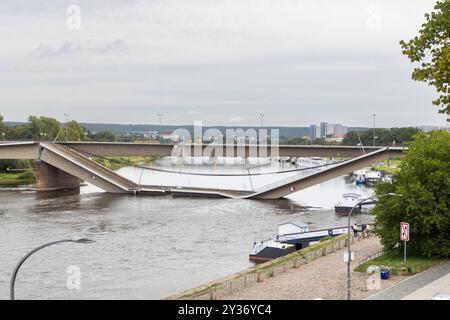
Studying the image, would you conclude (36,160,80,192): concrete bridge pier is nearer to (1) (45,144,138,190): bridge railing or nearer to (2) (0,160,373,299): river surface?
(2) (0,160,373,299): river surface

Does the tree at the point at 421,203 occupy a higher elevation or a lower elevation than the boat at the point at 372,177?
higher

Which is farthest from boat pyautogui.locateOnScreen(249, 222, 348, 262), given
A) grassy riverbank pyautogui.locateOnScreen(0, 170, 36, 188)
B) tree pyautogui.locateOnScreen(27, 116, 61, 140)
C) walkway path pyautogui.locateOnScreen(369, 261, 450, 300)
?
tree pyautogui.locateOnScreen(27, 116, 61, 140)

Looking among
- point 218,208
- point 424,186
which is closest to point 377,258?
point 424,186

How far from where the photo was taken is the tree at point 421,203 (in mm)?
34719

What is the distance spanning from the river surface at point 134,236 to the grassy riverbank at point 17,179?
14362 millimetres

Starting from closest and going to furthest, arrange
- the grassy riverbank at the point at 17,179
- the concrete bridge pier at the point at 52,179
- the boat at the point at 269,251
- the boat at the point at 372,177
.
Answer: the boat at the point at 269,251, the concrete bridge pier at the point at 52,179, the grassy riverbank at the point at 17,179, the boat at the point at 372,177

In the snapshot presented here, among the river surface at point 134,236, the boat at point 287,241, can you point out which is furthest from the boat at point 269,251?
the river surface at point 134,236

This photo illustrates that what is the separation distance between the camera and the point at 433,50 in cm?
2409

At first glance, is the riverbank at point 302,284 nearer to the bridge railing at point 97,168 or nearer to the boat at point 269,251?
the boat at point 269,251

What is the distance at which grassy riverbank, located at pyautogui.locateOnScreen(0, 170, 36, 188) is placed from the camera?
9757 centimetres

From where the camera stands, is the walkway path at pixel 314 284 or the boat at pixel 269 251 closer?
the walkway path at pixel 314 284

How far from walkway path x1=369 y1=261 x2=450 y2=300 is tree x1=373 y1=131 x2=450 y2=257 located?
3.18 m

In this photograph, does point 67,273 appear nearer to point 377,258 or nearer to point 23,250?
point 23,250
